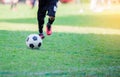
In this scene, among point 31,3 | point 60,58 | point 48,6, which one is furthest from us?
point 31,3

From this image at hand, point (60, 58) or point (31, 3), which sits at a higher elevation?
point (60, 58)

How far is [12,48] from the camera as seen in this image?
11492 mm

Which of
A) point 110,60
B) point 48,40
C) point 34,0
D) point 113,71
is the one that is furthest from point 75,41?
point 34,0

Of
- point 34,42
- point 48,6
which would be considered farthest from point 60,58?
point 48,6

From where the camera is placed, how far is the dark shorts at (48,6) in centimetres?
1197

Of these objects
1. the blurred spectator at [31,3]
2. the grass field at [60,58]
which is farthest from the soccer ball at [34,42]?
the blurred spectator at [31,3]

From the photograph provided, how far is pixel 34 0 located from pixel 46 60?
1069 inches

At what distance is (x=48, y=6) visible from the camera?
12141 mm

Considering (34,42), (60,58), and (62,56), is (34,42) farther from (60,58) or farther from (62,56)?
(60,58)

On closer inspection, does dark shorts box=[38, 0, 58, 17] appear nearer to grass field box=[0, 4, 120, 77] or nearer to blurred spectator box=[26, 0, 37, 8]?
grass field box=[0, 4, 120, 77]

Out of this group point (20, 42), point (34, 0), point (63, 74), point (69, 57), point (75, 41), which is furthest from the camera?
point (34, 0)

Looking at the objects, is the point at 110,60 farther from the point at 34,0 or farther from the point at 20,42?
the point at 34,0

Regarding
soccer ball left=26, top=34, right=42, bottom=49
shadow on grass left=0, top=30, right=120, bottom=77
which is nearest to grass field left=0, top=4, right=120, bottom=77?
shadow on grass left=0, top=30, right=120, bottom=77

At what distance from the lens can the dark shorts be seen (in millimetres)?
11969
